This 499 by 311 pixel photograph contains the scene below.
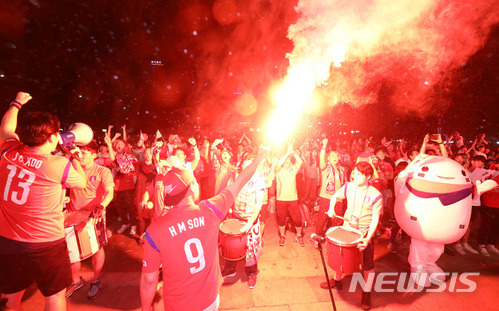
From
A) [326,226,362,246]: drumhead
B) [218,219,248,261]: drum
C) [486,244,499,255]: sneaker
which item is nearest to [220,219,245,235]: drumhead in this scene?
[218,219,248,261]: drum

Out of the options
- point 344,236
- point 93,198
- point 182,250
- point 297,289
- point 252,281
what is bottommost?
point 297,289

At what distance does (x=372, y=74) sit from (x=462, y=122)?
1986cm

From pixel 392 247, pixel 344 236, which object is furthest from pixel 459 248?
pixel 344 236

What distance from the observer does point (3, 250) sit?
2.75m

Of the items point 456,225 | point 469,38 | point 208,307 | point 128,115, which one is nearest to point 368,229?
point 456,225

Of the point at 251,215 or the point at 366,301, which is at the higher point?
the point at 251,215

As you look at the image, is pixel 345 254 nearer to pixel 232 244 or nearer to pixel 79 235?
pixel 232 244

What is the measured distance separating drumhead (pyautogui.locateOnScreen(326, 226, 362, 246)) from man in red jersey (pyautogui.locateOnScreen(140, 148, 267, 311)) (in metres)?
2.47

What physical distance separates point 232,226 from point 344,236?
2110 millimetres

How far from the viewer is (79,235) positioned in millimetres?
3955

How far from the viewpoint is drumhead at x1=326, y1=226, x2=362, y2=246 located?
3941mm

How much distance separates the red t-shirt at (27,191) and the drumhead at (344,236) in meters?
4.20

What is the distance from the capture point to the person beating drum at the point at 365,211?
13.8 feet

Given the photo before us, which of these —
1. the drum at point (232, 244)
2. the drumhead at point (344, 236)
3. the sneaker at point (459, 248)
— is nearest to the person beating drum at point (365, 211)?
the drumhead at point (344, 236)
